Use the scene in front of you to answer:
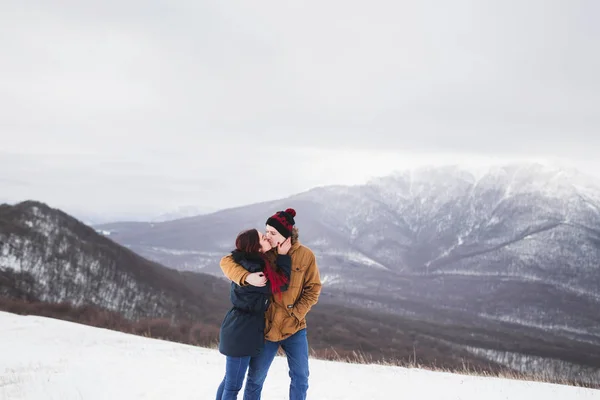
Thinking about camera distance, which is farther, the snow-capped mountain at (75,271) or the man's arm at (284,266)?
the snow-capped mountain at (75,271)

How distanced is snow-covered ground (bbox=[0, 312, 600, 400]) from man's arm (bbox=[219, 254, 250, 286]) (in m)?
4.56

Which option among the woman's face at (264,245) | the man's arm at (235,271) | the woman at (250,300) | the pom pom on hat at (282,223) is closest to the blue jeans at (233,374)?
the woman at (250,300)

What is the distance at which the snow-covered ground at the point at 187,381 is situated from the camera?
9.19 meters

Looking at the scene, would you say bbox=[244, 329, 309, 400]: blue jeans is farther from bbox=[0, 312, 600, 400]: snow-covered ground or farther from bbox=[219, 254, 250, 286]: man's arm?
bbox=[0, 312, 600, 400]: snow-covered ground

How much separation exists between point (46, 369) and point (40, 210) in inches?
4447

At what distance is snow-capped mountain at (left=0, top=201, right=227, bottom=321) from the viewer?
8688cm

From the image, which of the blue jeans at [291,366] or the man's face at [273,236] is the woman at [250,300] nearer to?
the man's face at [273,236]

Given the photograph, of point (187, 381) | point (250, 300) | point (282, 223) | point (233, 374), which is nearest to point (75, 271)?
point (187, 381)

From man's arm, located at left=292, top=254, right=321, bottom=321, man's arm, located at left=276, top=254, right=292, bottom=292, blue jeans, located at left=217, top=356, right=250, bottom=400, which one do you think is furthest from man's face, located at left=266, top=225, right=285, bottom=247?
blue jeans, located at left=217, top=356, right=250, bottom=400

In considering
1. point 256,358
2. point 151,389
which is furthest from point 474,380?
point 151,389

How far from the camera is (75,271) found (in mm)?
100125

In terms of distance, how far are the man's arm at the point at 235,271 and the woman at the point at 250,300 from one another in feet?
0.14

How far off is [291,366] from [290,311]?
995 millimetres

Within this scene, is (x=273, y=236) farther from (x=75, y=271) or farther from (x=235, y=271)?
(x=75, y=271)
